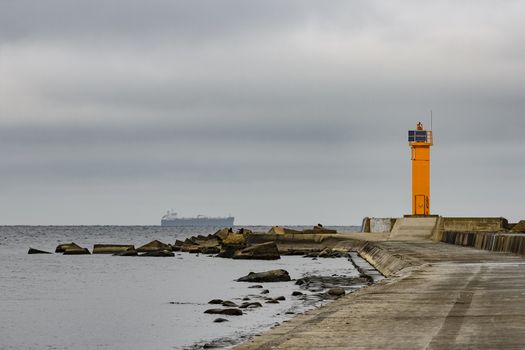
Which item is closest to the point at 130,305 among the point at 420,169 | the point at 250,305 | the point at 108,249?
the point at 250,305

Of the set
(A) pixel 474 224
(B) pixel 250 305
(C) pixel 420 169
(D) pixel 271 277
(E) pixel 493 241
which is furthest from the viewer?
(C) pixel 420 169

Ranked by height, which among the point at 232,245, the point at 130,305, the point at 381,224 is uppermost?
the point at 381,224

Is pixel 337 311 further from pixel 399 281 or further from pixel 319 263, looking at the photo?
pixel 319 263

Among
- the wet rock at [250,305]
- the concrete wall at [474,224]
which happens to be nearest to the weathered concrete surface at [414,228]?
the concrete wall at [474,224]

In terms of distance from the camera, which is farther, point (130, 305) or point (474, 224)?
point (474, 224)

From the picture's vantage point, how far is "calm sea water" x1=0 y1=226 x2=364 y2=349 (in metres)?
19.3

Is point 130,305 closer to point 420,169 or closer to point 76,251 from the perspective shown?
point 420,169

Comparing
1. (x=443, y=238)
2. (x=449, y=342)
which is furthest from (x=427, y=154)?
(x=449, y=342)

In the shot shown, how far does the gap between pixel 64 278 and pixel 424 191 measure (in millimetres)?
27367

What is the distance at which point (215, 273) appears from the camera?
43344mm

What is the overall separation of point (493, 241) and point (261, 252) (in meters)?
21.7

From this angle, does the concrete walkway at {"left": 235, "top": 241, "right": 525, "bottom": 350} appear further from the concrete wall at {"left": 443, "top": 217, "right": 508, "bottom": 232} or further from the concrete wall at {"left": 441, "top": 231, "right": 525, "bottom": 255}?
the concrete wall at {"left": 443, "top": 217, "right": 508, "bottom": 232}

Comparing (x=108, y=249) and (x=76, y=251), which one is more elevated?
(x=108, y=249)

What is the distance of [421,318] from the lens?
13.5 metres
